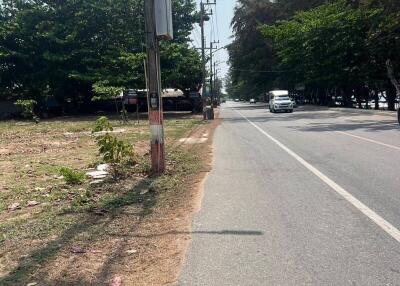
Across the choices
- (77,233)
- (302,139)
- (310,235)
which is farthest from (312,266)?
(302,139)

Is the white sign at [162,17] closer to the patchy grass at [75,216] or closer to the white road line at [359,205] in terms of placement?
the patchy grass at [75,216]

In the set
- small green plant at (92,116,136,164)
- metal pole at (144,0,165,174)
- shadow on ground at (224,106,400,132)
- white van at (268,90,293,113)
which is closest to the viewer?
small green plant at (92,116,136,164)

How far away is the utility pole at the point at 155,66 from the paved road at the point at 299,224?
1.34m

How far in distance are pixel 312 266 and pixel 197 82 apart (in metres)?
44.8

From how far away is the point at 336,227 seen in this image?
21.0 feet

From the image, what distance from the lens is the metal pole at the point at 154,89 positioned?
426 inches

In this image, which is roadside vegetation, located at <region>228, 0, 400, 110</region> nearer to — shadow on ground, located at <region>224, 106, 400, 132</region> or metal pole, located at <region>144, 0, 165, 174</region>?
shadow on ground, located at <region>224, 106, 400, 132</region>

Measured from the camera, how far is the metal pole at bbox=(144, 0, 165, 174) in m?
10.8

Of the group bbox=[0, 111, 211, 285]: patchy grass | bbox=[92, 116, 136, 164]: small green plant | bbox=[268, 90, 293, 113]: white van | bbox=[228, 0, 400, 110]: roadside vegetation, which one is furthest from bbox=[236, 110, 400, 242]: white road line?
bbox=[268, 90, 293, 113]: white van

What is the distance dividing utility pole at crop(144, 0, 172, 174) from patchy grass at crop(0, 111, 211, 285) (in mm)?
605

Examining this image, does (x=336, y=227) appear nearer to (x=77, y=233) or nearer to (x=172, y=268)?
(x=172, y=268)

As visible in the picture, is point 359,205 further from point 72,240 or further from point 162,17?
point 162,17

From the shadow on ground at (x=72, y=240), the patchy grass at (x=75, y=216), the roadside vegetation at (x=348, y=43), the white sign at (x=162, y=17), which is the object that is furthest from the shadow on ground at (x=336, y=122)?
the shadow on ground at (x=72, y=240)

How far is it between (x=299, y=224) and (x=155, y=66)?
5.57 m
